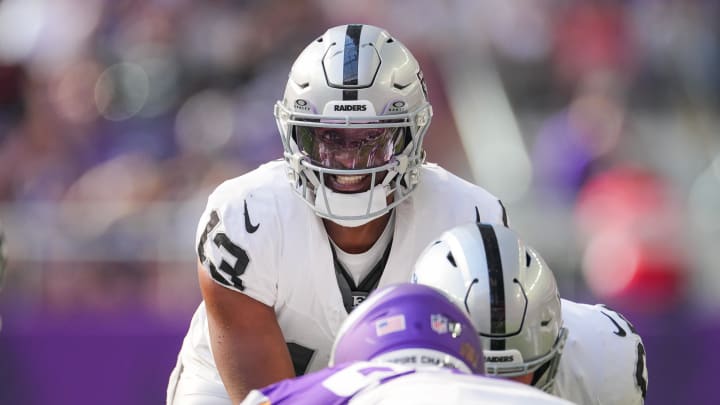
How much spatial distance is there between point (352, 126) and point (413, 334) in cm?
132

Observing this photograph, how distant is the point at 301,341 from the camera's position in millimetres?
→ 3656

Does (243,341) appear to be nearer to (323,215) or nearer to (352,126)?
(323,215)

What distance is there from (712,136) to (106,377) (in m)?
2.99

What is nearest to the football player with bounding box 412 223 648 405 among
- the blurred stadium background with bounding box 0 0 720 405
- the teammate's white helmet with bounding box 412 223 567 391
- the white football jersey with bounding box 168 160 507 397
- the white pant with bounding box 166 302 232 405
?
the teammate's white helmet with bounding box 412 223 567 391

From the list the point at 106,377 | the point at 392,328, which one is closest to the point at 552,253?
the point at 106,377

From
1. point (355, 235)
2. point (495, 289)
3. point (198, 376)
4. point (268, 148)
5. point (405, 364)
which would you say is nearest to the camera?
point (405, 364)

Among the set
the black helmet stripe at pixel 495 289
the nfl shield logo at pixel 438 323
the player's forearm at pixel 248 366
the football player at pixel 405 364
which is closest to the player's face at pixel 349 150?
the player's forearm at pixel 248 366

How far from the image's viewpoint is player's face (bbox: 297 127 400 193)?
11.6ft

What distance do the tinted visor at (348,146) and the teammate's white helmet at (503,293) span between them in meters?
0.49

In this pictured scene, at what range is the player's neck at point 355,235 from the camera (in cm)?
364

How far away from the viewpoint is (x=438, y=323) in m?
2.25

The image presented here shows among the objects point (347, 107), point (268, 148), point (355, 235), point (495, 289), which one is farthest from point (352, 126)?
point (268, 148)

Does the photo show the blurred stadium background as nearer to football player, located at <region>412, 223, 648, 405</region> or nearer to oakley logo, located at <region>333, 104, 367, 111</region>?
oakley logo, located at <region>333, 104, 367, 111</region>

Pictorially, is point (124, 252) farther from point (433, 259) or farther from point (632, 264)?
point (433, 259)
